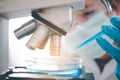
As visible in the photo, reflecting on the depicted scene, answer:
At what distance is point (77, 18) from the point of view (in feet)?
3.75

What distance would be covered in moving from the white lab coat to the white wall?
56 centimetres

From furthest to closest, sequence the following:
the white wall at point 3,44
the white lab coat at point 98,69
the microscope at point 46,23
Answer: the white lab coat at point 98,69 → the white wall at point 3,44 → the microscope at point 46,23

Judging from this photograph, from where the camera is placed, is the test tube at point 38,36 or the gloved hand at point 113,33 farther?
the gloved hand at point 113,33

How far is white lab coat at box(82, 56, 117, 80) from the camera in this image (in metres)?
1.10

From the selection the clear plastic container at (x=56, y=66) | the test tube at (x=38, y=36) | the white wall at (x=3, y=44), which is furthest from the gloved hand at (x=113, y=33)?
the white wall at (x=3, y=44)

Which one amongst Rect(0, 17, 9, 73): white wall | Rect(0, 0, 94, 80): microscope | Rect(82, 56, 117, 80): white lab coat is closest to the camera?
Rect(0, 0, 94, 80): microscope

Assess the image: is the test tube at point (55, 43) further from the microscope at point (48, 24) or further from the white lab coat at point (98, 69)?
the white lab coat at point (98, 69)

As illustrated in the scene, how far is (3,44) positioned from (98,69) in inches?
27.0

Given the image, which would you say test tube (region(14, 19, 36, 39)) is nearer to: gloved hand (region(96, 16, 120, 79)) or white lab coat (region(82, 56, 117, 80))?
gloved hand (region(96, 16, 120, 79))

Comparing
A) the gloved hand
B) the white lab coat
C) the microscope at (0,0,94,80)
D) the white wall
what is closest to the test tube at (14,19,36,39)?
the microscope at (0,0,94,80)

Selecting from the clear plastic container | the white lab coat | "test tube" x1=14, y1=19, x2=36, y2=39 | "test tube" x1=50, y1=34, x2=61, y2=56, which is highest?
"test tube" x1=14, y1=19, x2=36, y2=39

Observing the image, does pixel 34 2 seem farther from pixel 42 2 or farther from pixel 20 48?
pixel 20 48

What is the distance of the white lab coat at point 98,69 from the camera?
1.10m

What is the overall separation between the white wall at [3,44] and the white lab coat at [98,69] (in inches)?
22.1
